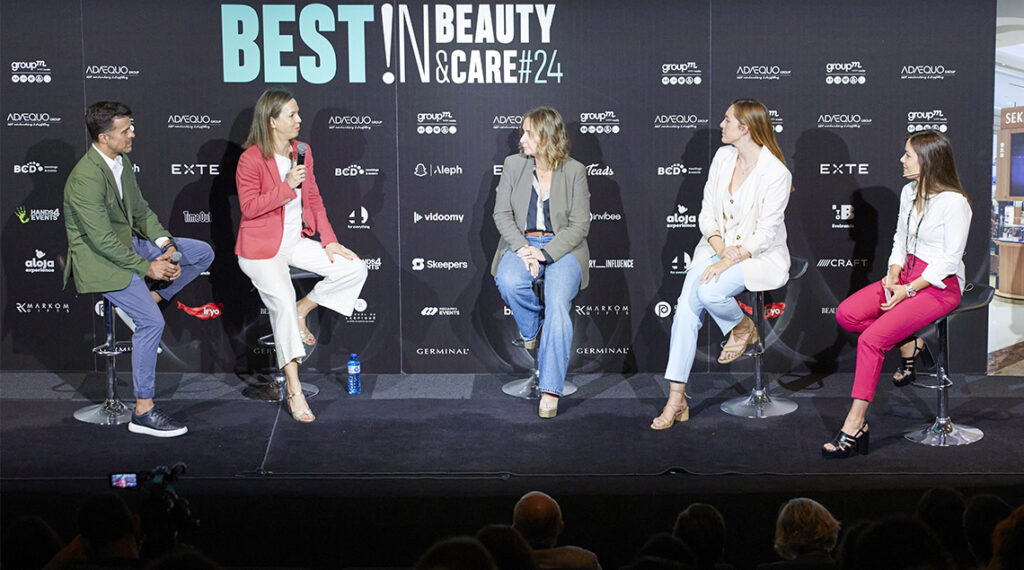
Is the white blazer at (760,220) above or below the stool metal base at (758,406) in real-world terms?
above

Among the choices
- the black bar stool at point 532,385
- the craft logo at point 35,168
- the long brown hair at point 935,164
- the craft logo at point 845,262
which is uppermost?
the craft logo at point 35,168

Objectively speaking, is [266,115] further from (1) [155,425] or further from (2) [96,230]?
(1) [155,425]

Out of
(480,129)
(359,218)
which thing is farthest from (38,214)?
(480,129)

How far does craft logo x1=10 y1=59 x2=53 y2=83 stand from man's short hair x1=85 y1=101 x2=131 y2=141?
1.39 meters

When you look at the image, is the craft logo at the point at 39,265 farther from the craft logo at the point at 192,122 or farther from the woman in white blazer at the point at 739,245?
the woman in white blazer at the point at 739,245

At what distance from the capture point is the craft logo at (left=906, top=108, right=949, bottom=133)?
5945 millimetres

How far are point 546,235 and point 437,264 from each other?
0.92 metres

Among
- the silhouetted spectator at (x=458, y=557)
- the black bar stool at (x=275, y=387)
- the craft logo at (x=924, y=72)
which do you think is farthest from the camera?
the craft logo at (x=924, y=72)

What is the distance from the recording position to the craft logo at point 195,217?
613 cm

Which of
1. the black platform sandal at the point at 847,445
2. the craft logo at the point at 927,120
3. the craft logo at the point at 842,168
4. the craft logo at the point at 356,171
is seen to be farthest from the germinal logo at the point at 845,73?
the craft logo at the point at 356,171

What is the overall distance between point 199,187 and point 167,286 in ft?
3.20

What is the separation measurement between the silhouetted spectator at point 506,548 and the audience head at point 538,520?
1.09ft

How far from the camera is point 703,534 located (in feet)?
8.54

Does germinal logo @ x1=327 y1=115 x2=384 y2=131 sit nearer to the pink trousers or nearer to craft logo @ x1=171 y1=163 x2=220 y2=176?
craft logo @ x1=171 y1=163 x2=220 y2=176
